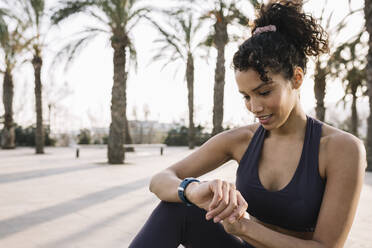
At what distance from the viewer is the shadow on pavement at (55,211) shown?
362cm

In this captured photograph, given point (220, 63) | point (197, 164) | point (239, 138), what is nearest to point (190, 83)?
point (220, 63)

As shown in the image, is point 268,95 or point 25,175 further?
point 25,175

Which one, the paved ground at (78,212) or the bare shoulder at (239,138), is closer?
the bare shoulder at (239,138)

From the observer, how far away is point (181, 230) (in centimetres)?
185

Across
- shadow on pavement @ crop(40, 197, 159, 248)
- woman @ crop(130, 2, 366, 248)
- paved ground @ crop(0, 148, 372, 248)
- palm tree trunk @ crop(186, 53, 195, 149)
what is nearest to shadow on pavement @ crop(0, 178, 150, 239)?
paved ground @ crop(0, 148, 372, 248)

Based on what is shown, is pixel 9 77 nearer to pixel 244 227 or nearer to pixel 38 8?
pixel 38 8

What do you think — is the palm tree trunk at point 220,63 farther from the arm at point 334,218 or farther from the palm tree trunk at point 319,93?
the arm at point 334,218

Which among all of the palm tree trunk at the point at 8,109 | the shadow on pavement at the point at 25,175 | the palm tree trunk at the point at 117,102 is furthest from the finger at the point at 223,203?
the palm tree trunk at the point at 8,109

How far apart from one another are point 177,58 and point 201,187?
20.7 meters

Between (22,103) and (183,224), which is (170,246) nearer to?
(183,224)

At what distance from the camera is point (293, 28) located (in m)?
1.69

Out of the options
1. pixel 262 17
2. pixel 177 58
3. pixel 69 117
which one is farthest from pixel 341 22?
pixel 69 117

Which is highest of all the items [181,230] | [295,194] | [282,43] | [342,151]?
[282,43]

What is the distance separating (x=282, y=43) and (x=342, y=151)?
54 cm
